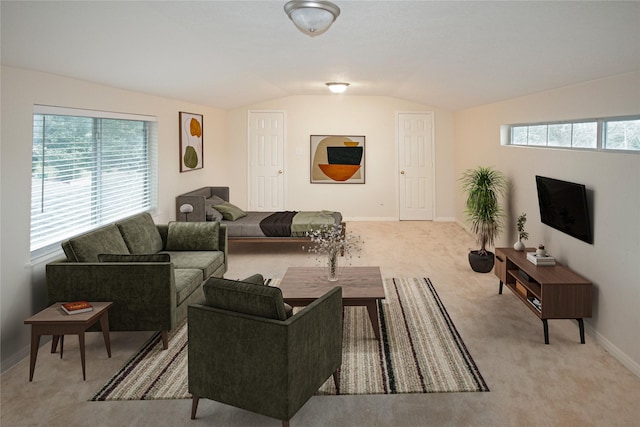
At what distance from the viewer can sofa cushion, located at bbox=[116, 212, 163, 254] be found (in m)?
5.09

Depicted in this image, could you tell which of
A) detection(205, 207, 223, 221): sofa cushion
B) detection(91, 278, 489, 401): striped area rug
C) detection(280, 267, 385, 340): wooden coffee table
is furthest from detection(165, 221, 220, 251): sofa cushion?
detection(205, 207, 223, 221): sofa cushion

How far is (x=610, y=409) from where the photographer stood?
10.6 feet

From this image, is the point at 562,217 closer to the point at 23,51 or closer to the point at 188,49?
the point at 188,49

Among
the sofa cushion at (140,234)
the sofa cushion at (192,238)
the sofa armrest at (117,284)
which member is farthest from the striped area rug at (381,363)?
the sofa cushion at (192,238)

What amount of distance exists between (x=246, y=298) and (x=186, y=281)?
1776mm

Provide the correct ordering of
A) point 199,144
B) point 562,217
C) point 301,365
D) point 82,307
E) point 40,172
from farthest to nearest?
point 199,144
point 562,217
point 40,172
point 82,307
point 301,365

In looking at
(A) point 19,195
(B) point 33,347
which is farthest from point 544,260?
(A) point 19,195

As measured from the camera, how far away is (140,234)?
532 centimetres

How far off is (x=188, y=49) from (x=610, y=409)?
439cm

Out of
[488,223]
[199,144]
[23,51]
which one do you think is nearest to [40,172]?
[23,51]

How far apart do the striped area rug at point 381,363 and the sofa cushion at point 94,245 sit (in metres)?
0.85

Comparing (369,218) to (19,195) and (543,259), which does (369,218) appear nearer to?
(543,259)

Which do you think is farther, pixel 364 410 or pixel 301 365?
pixel 364 410

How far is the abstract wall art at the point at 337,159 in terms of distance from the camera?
1027 centimetres
